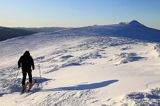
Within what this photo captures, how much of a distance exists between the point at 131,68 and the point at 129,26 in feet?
221

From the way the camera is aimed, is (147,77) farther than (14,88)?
No

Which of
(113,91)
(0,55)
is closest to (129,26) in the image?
(0,55)

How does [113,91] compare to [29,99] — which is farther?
[29,99]

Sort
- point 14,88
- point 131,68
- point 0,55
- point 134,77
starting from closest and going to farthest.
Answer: point 134,77
point 14,88
point 131,68
point 0,55

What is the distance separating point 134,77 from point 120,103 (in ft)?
13.9

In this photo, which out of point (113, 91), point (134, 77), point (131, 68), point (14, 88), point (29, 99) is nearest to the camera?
point (113, 91)

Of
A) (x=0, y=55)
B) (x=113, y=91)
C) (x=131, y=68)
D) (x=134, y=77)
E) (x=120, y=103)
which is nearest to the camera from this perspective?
(x=120, y=103)

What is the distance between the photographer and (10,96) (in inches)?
625

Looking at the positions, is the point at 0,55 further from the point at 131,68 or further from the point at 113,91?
the point at 113,91

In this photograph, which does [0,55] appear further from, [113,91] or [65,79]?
[113,91]

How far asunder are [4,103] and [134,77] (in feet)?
18.5

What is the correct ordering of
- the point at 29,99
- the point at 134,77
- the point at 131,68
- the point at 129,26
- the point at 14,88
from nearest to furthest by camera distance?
the point at 29,99
the point at 134,77
the point at 14,88
the point at 131,68
the point at 129,26

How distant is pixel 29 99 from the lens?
14.4 m

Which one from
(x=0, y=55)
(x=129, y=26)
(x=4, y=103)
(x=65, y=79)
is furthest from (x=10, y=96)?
(x=129, y=26)
